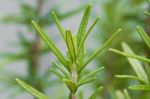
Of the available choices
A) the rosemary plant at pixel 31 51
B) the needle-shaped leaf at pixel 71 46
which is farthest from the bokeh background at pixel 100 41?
the needle-shaped leaf at pixel 71 46

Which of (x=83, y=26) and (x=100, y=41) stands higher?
(x=83, y=26)

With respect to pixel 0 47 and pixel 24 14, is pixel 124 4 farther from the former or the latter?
pixel 0 47

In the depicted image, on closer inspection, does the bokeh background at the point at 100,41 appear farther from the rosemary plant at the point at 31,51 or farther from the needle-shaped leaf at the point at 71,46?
the needle-shaped leaf at the point at 71,46

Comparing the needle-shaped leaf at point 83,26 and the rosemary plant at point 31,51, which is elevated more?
the needle-shaped leaf at point 83,26

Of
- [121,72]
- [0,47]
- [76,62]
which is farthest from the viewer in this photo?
[0,47]

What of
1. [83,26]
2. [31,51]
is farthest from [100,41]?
[83,26]

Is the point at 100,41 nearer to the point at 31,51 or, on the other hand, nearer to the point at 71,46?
the point at 31,51

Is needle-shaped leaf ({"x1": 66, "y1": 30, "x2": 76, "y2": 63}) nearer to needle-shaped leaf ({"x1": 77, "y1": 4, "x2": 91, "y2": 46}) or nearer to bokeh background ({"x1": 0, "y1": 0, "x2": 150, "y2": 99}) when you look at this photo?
needle-shaped leaf ({"x1": 77, "y1": 4, "x2": 91, "y2": 46})

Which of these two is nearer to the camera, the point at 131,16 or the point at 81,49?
the point at 81,49

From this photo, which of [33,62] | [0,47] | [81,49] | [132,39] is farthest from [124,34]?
[0,47]

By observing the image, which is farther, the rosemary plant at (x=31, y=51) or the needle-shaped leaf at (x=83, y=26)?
the rosemary plant at (x=31, y=51)

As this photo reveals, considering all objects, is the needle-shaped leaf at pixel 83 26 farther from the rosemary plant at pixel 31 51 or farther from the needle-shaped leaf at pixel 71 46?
the rosemary plant at pixel 31 51
